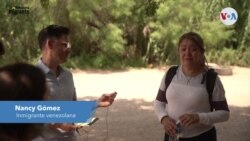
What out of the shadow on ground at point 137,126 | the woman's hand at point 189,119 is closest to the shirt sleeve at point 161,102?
the woman's hand at point 189,119

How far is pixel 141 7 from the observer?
603 inches

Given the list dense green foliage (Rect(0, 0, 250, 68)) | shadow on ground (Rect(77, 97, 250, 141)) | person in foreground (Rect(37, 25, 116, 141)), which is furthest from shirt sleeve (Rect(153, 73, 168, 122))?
dense green foliage (Rect(0, 0, 250, 68))

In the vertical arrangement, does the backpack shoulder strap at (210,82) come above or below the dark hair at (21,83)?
below

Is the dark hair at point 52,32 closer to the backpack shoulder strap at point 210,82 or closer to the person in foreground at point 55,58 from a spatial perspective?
the person in foreground at point 55,58

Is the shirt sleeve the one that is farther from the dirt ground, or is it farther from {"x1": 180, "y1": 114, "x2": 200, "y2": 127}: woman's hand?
the dirt ground

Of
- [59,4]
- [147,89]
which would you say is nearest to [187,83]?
[147,89]

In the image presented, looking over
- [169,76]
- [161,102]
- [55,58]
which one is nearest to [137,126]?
[161,102]

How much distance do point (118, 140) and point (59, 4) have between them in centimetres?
905

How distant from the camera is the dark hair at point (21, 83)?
3.58ft

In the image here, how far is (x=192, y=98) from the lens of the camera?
7.57ft

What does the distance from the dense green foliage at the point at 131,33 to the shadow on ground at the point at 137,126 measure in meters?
6.42

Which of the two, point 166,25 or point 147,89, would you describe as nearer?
point 147,89

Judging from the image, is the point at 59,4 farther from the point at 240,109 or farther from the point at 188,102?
the point at 188,102

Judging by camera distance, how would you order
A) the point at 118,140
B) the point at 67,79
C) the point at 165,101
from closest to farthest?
1. the point at 67,79
2. the point at 165,101
3. the point at 118,140
